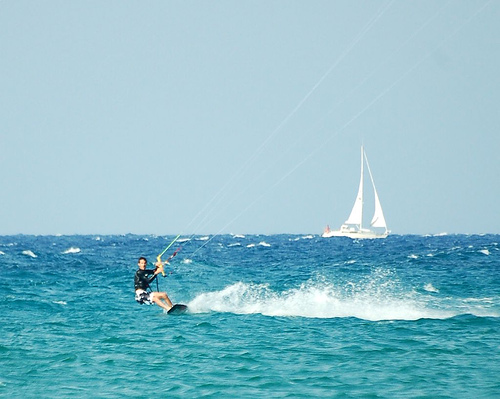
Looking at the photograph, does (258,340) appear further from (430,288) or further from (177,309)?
(430,288)

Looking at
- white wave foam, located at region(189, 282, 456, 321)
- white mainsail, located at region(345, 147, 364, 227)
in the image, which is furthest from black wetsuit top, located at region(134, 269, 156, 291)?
white mainsail, located at region(345, 147, 364, 227)

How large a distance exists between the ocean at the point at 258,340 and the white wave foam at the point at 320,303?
0.05 m

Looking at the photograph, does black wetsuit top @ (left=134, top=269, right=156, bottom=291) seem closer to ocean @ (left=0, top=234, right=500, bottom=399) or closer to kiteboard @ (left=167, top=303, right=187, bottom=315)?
ocean @ (left=0, top=234, right=500, bottom=399)

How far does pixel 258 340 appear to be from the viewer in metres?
18.1

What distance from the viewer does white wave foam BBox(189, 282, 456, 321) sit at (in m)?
22.9

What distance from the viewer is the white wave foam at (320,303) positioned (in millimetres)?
22875

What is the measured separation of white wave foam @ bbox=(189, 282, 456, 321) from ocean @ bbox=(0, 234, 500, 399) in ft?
0.16

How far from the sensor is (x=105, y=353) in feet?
54.2

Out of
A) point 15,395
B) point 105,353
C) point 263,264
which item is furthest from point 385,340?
point 263,264

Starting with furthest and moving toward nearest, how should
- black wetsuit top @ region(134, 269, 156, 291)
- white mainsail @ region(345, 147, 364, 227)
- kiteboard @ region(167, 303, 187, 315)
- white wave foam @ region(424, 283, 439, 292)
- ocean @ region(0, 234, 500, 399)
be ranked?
white mainsail @ region(345, 147, 364, 227) → white wave foam @ region(424, 283, 439, 292) → kiteboard @ region(167, 303, 187, 315) → black wetsuit top @ region(134, 269, 156, 291) → ocean @ region(0, 234, 500, 399)

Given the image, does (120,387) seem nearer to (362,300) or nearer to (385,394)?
(385,394)

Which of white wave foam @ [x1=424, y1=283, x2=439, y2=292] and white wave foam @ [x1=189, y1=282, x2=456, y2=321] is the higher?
white wave foam @ [x1=424, y1=283, x2=439, y2=292]

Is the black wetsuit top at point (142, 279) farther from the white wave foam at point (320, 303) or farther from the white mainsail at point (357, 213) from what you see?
the white mainsail at point (357, 213)

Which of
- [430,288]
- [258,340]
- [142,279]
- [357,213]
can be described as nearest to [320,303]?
[142,279]
